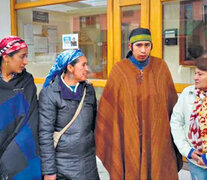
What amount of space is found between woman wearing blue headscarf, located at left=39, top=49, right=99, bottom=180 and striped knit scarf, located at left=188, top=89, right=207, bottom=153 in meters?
0.87

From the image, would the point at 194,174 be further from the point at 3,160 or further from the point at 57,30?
the point at 57,30

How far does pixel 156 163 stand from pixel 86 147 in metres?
0.61

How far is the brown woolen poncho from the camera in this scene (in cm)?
280

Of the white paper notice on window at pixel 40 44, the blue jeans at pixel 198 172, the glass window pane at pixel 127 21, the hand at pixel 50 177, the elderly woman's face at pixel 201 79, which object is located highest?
the glass window pane at pixel 127 21

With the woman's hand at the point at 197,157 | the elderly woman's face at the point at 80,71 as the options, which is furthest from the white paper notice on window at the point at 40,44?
the woman's hand at the point at 197,157

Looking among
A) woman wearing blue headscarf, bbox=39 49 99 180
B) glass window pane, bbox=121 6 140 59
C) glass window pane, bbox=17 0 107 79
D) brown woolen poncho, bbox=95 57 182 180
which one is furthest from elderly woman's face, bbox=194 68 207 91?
glass window pane, bbox=17 0 107 79

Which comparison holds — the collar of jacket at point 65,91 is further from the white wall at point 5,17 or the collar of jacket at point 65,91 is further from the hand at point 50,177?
the white wall at point 5,17

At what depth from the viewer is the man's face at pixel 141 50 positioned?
110 inches

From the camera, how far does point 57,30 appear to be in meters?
5.52

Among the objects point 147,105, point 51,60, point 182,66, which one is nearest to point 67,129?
point 147,105

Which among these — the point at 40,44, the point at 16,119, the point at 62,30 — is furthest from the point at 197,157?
the point at 40,44

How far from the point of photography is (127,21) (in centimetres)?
456

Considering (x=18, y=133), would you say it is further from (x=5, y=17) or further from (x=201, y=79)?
(x=5, y=17)

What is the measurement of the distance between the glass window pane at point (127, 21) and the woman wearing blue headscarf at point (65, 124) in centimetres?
184
